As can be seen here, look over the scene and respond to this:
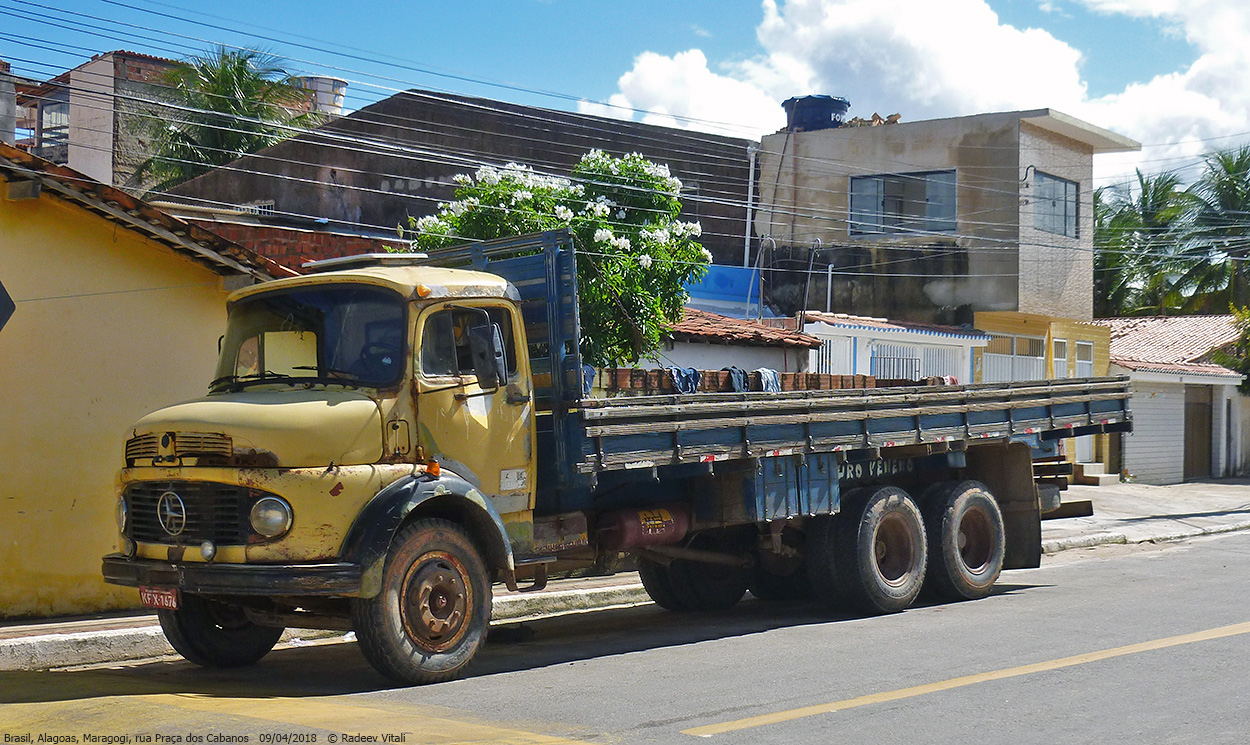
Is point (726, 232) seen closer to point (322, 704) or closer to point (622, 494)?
point (622, 494)

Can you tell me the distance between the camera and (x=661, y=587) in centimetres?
1177

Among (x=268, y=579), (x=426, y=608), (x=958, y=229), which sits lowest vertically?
(x=426, y=608)

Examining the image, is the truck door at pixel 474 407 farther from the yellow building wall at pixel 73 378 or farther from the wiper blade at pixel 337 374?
the yellow building wall at pixel 73 378

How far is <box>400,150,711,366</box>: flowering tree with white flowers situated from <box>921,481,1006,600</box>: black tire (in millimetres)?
3774

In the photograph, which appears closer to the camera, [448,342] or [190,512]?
[190,512]

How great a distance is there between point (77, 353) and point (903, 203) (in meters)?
21.0

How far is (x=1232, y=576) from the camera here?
514 inches

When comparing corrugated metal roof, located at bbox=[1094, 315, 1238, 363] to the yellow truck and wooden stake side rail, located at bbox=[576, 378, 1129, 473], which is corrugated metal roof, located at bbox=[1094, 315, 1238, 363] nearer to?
wooden stake side rail, located at bbox=[576, 378, 1129, 473]

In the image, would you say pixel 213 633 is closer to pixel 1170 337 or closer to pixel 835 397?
pixel 835 397

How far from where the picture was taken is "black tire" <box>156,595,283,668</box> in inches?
340

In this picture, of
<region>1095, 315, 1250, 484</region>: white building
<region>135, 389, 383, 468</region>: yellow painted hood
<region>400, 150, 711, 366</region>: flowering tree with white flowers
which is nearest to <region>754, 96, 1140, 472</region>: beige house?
<region>1095, 315, 1250, 484</region>: white building

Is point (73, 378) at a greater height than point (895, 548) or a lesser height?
greater

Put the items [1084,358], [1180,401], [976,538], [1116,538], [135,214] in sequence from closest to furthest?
[135,214] < [976,538] < [1116,538] < [1084,358] < [1180,401]

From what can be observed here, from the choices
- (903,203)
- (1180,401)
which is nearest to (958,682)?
(903,203)
